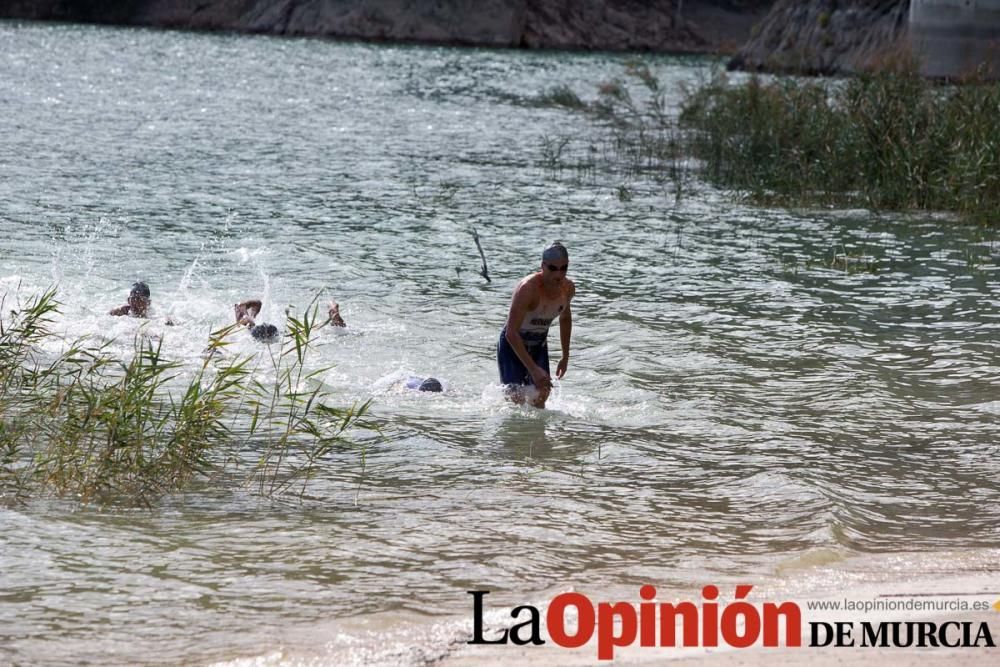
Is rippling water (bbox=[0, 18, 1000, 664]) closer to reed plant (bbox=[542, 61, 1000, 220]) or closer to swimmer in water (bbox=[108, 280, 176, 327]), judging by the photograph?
swimmer in water (bbox=[108, 280, 176, 327])

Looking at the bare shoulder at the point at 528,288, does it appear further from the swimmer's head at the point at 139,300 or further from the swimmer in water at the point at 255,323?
the swimmer's head at the point at 139,300

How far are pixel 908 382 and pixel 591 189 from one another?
1211cm

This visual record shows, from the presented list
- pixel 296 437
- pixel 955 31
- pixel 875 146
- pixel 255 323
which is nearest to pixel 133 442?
pixel 296 437

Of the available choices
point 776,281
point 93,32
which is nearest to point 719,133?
point 776,281

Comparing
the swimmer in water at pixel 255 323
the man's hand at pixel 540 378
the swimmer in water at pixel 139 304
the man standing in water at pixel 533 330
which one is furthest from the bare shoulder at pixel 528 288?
the swimmer in water at pixel 139 304

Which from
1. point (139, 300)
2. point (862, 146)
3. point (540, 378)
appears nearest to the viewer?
point (540, 378)

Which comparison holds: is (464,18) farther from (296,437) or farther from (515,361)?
(296,437)

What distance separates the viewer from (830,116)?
21.8 metres

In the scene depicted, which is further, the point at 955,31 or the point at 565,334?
the point at 955,31

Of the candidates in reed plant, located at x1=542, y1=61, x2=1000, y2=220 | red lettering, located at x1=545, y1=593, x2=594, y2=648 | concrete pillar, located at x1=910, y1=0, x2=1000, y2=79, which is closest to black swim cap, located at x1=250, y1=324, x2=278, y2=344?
red lettering, located at x1=545, y1=593, x2=594, y2=648

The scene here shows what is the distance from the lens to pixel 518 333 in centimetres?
1076

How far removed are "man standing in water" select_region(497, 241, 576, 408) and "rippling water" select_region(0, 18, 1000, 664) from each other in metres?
0.24

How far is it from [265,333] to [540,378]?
331cm

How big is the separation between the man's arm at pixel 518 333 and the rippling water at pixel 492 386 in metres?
0.32
